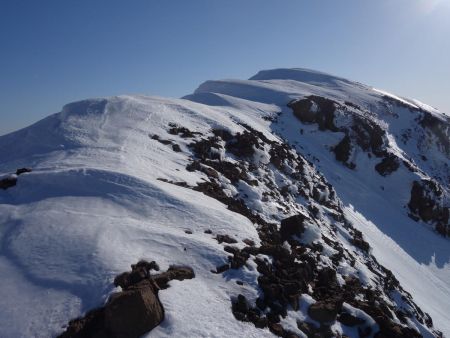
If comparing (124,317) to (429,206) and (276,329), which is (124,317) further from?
(429,206)

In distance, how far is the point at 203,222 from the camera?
1238cm

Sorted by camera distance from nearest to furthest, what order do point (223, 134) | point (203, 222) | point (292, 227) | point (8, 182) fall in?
point (203, 222), point (8, 182), point (292, 227), point (223, 134)

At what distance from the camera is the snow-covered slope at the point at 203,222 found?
29.0 ft

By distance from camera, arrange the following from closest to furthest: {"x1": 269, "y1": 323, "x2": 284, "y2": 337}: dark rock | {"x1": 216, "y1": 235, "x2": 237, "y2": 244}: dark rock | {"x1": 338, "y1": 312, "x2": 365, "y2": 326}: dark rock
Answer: {"x1": 269, "y1": 323, "x2": 284, "y2": 337}: dark rock
{"x1": 338, "y1": 312, "x2": 365, "y2": 326}: dark rock
{"x1": 216, "y1": 235, "x2": 237, "y2": 244}: dark rock

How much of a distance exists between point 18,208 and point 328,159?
1100 inches

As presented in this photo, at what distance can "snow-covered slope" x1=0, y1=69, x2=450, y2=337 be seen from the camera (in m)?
8.83

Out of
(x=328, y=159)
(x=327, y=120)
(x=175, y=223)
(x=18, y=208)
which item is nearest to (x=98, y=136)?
(x=18, y=208)

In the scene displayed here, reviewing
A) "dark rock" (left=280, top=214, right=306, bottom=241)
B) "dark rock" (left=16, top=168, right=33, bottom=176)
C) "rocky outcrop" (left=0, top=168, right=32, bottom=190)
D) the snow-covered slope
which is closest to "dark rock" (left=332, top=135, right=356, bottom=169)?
the snow-covered slope

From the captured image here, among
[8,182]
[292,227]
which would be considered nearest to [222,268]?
[292,227]

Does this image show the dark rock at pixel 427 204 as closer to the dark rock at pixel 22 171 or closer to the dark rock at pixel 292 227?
the dark rock at pixel 292 227

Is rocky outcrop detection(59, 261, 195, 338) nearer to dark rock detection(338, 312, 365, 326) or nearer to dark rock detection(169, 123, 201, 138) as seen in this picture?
dark rock detection(338, 312, 365, 326)

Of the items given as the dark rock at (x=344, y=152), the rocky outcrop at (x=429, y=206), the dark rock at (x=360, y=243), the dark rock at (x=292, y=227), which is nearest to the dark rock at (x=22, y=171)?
the dark rock at (x=292, y=227)

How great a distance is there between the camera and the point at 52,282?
871cm

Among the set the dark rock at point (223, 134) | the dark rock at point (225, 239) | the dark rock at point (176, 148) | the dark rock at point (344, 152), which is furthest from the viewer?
the dark rock at point (344, 152)
